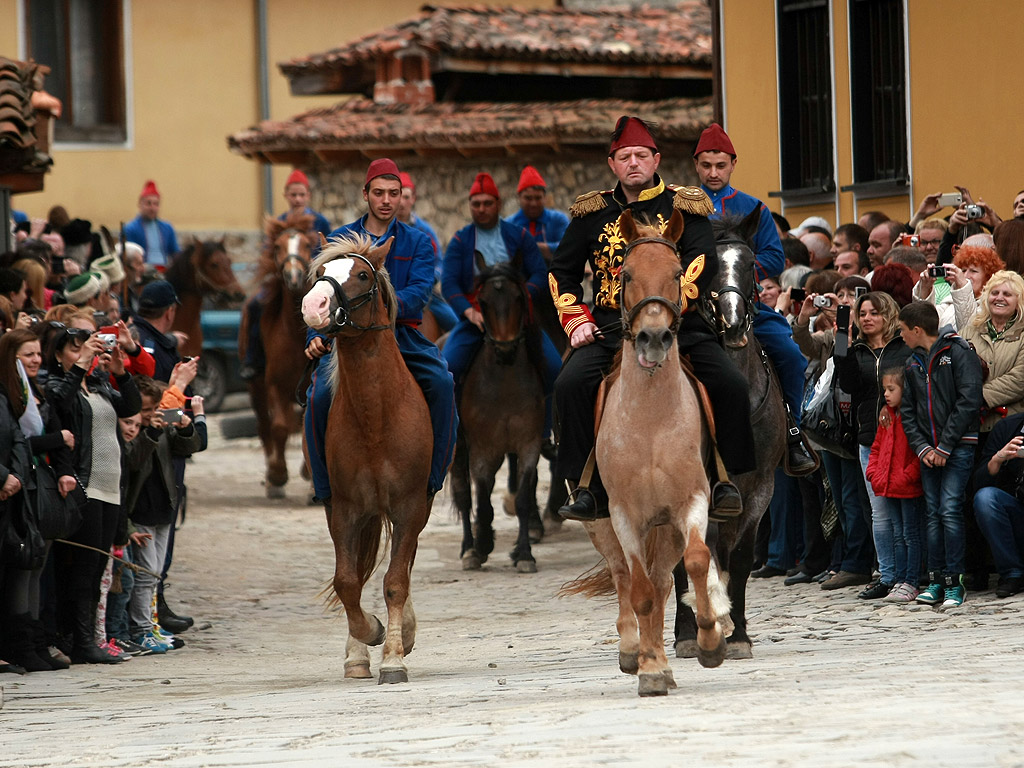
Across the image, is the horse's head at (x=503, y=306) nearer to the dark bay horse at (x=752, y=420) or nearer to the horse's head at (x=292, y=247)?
the horse's head at (x=292, y=247)

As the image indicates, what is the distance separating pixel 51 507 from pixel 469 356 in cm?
562

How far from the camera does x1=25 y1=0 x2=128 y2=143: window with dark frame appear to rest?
32594mm

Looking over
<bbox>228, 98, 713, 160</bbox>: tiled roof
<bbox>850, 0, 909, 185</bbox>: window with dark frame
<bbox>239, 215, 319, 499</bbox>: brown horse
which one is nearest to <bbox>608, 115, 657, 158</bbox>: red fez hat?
<bbox>850, 0, 909, 185</bbox>: window with dark frame

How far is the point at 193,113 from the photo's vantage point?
111 feet

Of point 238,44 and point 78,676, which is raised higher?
point 238,44

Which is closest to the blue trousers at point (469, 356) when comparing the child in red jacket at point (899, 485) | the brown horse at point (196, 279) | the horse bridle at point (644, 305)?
the child in red jacket at point (899, 485)

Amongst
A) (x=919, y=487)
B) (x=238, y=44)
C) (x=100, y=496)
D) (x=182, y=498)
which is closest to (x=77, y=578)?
(x=100, y=496)

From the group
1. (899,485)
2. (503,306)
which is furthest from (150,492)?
(899,485)

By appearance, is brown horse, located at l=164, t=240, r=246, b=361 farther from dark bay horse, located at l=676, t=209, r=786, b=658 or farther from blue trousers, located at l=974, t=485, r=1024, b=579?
blue trousers, located at l=974, t=485, r=1024, b=579

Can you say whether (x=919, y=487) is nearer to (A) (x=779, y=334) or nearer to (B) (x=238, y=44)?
(A) (x=779, y=334)

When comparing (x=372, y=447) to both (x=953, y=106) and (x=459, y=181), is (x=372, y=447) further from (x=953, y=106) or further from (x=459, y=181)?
(x=459, y=181)

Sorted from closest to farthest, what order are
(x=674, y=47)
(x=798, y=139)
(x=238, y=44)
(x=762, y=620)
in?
(x=762, y=620) → (x=798, y=139) → (x=674, y=47) → (x=238, y=44)

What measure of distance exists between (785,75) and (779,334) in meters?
9.59

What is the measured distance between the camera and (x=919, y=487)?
11.3 metres
